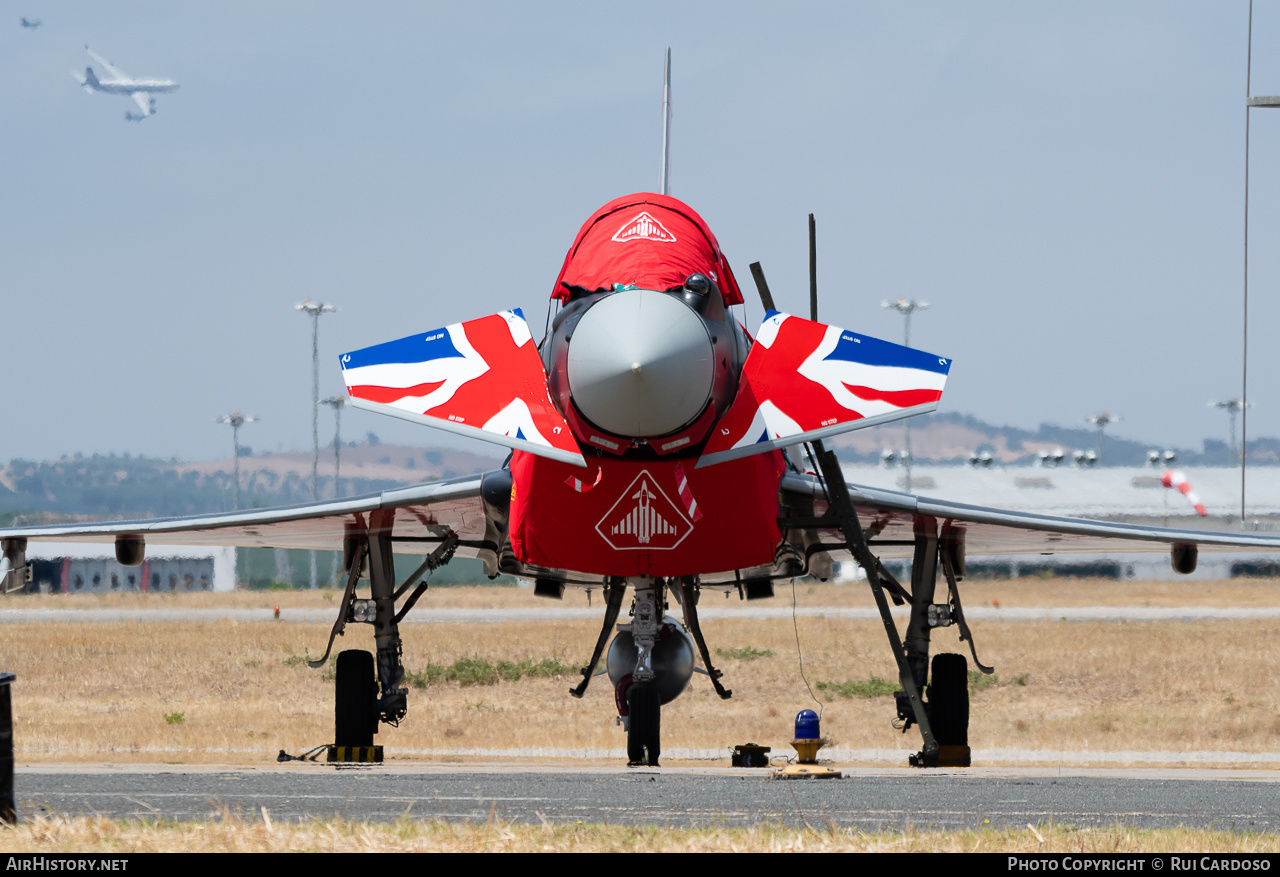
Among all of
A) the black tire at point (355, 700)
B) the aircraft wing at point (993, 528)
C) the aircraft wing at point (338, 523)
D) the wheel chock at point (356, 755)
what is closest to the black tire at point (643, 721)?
the aircraft wing at point (993, 528)

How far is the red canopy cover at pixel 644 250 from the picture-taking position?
503 inches

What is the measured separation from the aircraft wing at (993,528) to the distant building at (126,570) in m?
68.9

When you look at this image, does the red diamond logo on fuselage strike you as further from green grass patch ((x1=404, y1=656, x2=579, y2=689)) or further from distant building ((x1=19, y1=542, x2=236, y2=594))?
distant building ((x1=19, y1=542, x2=236, y2=594))

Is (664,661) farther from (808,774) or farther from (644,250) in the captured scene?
(644,250)

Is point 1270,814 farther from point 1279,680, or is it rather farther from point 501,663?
point 501,663

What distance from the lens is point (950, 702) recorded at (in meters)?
18.3

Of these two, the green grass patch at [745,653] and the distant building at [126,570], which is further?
the distant building at [126,570]

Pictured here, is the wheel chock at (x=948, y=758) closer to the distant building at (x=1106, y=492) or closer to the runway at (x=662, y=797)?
the runway at (x=662, y=797)

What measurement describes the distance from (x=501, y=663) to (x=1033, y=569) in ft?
150

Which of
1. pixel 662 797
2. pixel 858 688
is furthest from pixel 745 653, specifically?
pixel 662 797

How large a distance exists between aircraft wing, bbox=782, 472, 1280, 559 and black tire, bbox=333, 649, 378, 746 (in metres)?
5.84

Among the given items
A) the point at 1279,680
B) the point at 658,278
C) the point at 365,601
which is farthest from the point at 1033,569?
the point at 658,278

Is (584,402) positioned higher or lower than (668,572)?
higher

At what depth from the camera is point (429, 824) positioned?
8.74 m
